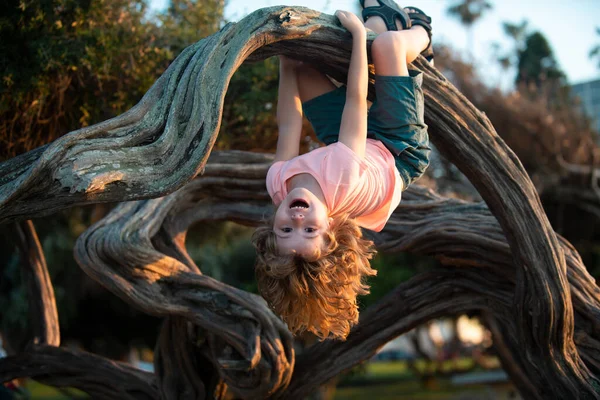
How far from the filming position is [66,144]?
318 centimetres

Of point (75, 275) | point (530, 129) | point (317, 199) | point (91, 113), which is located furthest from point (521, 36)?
point (317, 199)

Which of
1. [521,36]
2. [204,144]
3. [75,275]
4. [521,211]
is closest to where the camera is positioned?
[204,144]

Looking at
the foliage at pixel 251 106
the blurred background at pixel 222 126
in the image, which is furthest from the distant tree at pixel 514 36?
the foliage at pixel 251 106

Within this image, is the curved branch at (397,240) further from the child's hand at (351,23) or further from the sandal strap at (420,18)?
the child's hand at (351,23)

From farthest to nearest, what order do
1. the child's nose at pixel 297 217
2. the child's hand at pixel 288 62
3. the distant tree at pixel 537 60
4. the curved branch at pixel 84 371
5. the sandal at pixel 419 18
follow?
the distant tree at pixel 537 60, the curved branch at pixel 84 371, the sandal at pixel 419 18, the child's hand at pixel 288 62, the child's nose at pixel 297 217

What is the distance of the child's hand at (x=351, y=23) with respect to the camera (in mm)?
3883

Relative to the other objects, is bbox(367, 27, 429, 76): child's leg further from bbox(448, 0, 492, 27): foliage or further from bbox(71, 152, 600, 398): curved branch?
bbox(448, 0, 492, 27): foliage

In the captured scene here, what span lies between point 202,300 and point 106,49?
2.23 metres

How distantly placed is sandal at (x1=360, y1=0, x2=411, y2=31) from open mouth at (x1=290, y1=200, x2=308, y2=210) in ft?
4.27

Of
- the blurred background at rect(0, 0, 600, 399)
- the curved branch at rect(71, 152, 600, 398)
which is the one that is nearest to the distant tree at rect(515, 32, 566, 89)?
the blurred background at rect(0, 0, 600, 399)

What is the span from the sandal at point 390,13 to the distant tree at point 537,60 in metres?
13.6

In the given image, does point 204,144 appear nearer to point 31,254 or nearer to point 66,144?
point 66,144

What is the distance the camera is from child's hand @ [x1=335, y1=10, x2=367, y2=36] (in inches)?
153

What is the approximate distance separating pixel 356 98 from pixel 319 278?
0.96 metres
